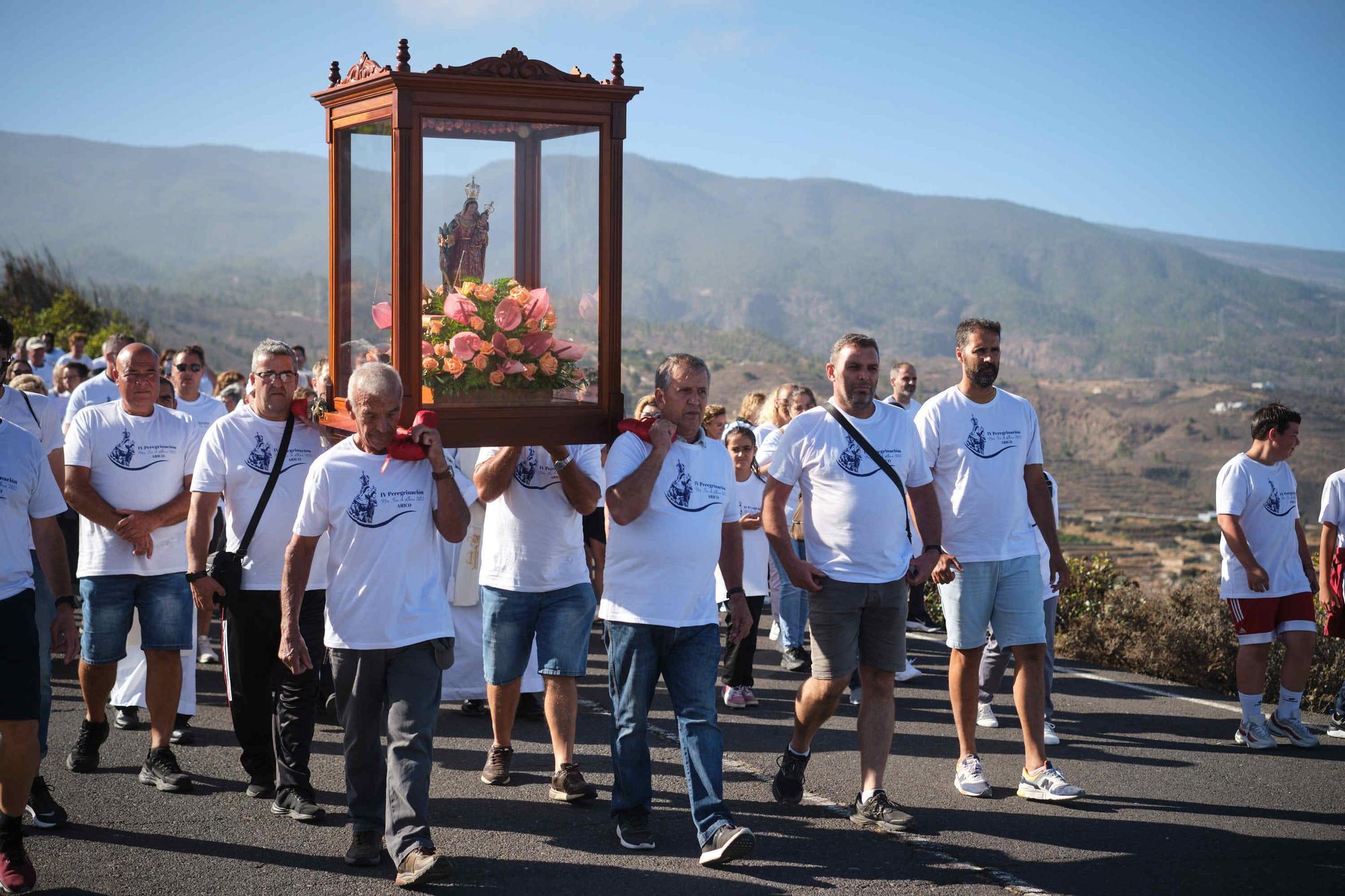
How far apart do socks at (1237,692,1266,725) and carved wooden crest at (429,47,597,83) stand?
5548 millimetres

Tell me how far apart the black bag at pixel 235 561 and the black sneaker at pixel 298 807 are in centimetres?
98

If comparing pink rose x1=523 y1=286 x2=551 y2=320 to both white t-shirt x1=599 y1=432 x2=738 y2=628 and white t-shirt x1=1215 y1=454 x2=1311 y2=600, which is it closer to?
white t-shirt x1=599 y1=432 x2=738 y2=628

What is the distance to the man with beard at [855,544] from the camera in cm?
A: 626

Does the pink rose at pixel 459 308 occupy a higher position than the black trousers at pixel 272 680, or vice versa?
the pink rose at pixel 459 308

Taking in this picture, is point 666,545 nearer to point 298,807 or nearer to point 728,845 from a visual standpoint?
point 728,845

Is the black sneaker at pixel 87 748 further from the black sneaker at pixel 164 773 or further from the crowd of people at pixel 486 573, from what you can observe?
the black sneaker at pixel 164 773

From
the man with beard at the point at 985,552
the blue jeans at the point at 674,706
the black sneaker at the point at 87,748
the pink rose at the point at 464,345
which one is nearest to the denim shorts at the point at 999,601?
the man with beard at the point at 985,552

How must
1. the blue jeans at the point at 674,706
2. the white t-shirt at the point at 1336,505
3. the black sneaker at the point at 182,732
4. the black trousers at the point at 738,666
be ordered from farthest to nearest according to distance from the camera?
the black trousers at the point at 738,666
the white t-shirt at the point at 1336,505
the black sneaker at the point at 182,732
the blue jeans at the point at 674,706

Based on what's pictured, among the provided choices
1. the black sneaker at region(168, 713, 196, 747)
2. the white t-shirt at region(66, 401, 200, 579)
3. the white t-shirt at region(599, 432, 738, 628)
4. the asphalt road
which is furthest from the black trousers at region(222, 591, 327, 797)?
the white t-shirt at region(599, 432, 738, 628)

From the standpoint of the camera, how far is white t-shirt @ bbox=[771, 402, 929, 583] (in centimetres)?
626


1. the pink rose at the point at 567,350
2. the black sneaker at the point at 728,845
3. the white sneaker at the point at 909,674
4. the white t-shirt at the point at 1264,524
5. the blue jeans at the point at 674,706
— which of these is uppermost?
the pink rose at the point at 567,350

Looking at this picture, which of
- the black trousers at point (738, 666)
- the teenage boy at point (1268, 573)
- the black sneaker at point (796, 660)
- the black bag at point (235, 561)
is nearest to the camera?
→ the black bag at point (235, 561)

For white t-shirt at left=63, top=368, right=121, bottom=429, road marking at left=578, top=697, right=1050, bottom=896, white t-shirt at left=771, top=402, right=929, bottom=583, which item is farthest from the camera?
white t-shirt at left=63, top=368, right=121, bottom=429

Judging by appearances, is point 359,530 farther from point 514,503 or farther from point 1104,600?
point 1104,600
